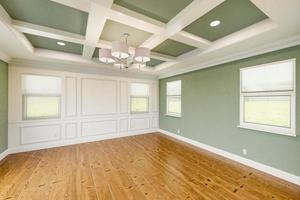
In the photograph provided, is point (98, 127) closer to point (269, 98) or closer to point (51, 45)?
point (51, 45)

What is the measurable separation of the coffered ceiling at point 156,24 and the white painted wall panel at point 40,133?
1.99 meters

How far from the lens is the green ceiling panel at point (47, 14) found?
1.92 metres

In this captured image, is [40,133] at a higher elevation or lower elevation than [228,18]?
lower

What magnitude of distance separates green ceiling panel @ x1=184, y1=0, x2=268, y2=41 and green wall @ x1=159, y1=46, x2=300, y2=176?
37.2 inches

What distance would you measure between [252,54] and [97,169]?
13.6ft

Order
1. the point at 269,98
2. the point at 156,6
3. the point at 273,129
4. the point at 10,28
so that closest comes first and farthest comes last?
the point at 156,6, the point at 10,28, the point at 273,129, the point at 269,98

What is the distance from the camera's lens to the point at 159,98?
248 inches

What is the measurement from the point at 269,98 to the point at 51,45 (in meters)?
5.13

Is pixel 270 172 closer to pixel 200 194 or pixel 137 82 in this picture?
pixel 200 194

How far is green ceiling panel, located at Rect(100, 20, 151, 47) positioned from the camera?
8.25 ft

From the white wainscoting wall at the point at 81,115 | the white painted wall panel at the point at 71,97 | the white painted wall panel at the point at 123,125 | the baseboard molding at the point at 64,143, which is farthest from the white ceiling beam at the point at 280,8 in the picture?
the baseboard molding at the point at 64,143

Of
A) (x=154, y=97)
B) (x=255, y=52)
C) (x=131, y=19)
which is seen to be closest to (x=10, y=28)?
(x=131, y=19)

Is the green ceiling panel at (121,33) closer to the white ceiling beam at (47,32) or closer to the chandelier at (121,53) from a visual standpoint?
the chandelier at (121,53)

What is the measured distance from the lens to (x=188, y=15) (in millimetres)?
1964
